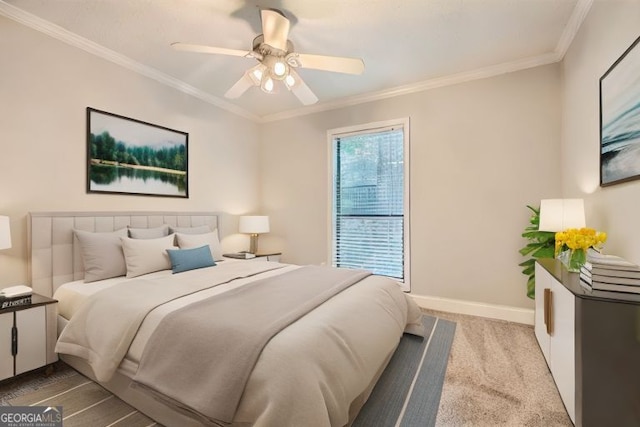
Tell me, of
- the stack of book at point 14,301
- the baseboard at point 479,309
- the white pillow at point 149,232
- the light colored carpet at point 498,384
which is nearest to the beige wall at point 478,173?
the baseboard at point 479,309

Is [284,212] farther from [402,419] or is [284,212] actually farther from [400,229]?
[402,419]

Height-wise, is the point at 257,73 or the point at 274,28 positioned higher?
the point at 274,28

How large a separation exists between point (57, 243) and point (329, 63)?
2.71 meters

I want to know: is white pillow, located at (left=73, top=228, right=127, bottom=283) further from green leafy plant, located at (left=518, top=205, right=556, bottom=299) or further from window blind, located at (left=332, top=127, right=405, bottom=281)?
green leafy plant, located at (left=518, top=205, right=556, bottom=299)

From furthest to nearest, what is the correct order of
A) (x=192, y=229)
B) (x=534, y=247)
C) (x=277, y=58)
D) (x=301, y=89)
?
1. (x=192, y=229)
2. (x=534, y=247)
3. (x=301, y=89)
4. (x=277, y=58)

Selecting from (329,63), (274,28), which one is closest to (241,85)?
(274,28)

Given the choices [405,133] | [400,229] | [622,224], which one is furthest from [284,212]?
[622,224]

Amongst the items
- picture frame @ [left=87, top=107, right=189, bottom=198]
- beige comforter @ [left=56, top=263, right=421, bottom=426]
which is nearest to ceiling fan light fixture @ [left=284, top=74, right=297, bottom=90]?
beige comforter @ [left=56, top=263, right=421, bottom=426]

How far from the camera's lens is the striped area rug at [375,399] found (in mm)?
1589

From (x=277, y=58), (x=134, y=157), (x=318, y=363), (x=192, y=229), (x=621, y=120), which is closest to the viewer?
(x=318, y=363)

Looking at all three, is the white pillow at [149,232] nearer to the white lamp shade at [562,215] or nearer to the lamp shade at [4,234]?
the lamp shade at [4,234]

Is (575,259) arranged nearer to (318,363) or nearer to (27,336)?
(318,363)

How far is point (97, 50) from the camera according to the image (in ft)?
8.77

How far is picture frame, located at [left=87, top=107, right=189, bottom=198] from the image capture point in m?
2.69
